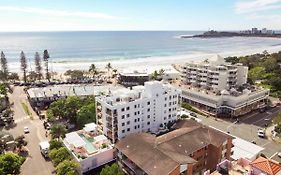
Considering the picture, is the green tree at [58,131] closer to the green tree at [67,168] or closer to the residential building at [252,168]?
the green tree at [67,168]

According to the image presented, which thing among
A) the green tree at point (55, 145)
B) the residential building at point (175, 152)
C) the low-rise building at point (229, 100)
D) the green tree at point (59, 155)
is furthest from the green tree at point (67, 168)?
the low-rise building at point (229, 100)

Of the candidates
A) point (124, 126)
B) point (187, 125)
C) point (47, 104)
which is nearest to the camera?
point (124, 126)

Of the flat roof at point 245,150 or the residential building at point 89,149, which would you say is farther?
the flat roof at point 245,150

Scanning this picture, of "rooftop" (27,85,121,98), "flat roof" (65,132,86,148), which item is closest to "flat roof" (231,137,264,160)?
"flat roof" (65,132,86,148)

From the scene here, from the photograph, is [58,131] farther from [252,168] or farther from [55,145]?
[252,168]

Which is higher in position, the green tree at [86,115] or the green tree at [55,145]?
the green tree at [86,115]

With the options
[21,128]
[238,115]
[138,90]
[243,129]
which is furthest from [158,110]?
[21,128]

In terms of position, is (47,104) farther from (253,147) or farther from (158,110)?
(253,147)
